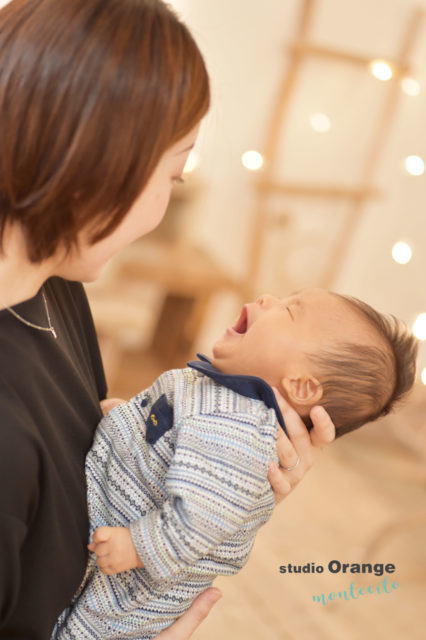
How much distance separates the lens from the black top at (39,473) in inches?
35.9

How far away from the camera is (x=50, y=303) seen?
117cm

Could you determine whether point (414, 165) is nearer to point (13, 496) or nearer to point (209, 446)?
point (209, 446)

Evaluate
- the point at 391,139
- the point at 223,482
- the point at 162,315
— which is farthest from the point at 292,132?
the point at 223,482

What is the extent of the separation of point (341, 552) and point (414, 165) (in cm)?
163

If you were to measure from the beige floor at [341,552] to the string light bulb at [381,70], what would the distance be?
135 cm

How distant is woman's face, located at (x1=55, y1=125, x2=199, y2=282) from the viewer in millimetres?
966

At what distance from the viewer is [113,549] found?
1.01 m

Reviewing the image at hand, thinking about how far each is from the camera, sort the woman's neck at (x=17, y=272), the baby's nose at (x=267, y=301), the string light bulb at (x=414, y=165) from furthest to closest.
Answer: the string light bulb at (x=414, y=165) < the baby's nose at (x=267, y=301) < the woman's neck at (x=17, y=272)

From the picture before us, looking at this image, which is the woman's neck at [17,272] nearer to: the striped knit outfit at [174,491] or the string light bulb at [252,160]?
the striped knit outfit at [174,491]

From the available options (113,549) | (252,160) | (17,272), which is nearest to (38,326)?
(17,272)

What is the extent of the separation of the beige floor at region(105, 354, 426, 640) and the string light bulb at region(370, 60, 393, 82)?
135cm

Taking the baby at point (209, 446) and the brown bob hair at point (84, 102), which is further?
the baby at point (209, 446)

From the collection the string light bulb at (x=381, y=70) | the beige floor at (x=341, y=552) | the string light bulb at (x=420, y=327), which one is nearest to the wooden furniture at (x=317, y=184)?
the string light bulb at (x=381, y=70)

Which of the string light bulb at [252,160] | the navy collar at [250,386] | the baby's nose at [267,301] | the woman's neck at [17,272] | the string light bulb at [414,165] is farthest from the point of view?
the string light bulb at [252,160]
